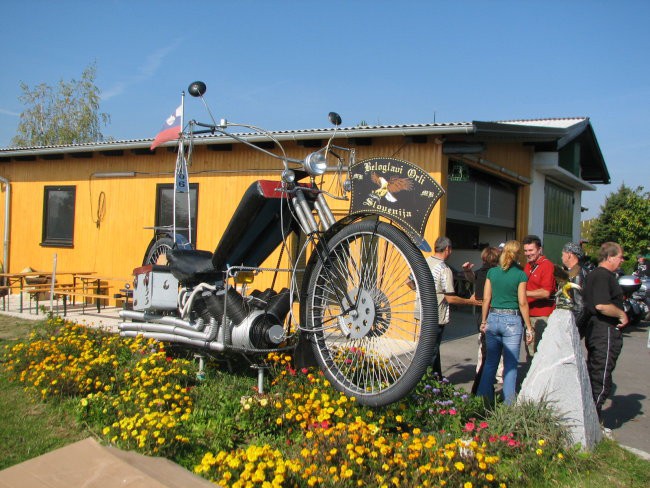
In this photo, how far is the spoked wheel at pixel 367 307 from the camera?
3.70m

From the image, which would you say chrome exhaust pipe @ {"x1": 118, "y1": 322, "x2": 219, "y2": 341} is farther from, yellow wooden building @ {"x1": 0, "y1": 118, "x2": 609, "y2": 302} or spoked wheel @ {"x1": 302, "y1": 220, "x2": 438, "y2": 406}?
yellow wooden building @ {"x1": 0, "y1": 118, "x2": 609, "y2": 302}

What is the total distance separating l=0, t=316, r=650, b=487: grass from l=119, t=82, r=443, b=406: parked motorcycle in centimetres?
32

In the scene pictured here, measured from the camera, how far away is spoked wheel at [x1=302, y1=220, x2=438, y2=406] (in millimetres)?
3697

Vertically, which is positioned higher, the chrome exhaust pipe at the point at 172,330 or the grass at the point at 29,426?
the chrome exhaust pipe at the point at 172,330

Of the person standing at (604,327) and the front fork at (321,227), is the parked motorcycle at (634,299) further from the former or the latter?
the front fork at (321,227)

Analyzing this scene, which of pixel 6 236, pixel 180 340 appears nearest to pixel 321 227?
pixel 180 340

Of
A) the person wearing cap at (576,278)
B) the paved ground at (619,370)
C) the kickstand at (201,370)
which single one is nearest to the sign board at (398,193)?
the person wearing cap at (576,278)

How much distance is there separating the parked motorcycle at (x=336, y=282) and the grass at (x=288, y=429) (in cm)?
32

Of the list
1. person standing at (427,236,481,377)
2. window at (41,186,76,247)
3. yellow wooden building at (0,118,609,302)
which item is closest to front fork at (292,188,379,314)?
person standing at (427,236,481,377)

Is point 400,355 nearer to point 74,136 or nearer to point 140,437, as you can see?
point 140,437

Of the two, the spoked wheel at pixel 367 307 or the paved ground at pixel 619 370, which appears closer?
the spoked wheel at pixel 367 307

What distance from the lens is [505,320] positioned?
5.15 meters

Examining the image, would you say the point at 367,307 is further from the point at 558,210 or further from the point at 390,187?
the point at 558,210

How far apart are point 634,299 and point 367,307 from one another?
10783 mm
